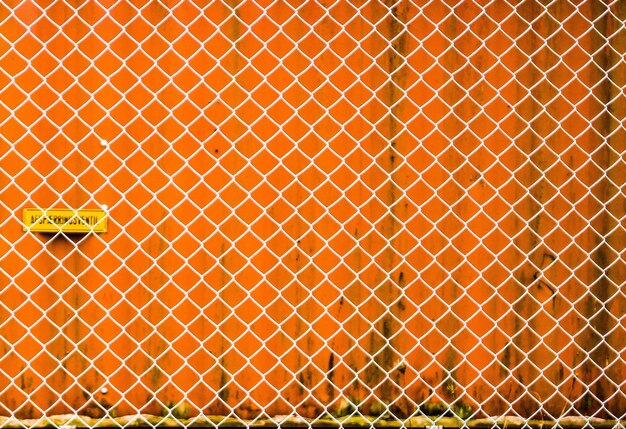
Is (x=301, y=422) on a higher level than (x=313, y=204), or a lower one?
lower

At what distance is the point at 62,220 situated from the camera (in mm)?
2418

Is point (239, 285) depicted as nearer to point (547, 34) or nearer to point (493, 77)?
point (493, 77)

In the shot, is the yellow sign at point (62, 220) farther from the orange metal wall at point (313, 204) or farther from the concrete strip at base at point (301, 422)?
A: the concrete strip at base at point (301, 422)

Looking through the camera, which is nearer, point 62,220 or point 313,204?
point 62,220

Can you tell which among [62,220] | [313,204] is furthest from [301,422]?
[62,220]

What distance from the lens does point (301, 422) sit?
8.43 feet

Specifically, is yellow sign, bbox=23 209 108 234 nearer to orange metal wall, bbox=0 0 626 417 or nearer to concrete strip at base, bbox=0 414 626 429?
orange metal wall, bbox=0 0 626 417

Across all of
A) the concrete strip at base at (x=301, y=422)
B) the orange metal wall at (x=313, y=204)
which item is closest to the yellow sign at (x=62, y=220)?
the orange metal wall at (x=313, y=204)

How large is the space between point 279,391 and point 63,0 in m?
1.75

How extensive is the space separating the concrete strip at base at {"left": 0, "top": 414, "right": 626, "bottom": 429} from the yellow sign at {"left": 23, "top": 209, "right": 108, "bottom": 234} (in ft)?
2.44

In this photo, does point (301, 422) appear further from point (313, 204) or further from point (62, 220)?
point (62, 220)

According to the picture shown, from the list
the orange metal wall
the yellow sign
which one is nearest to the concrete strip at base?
the orange metal wall

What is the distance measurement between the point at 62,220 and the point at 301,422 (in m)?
1.24

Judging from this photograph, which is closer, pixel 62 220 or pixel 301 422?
pixel 62 220
